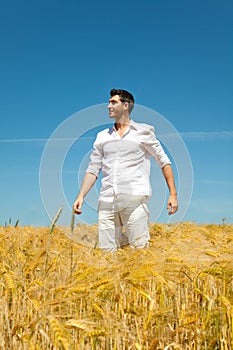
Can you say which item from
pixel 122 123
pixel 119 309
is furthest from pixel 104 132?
pixel 119 309

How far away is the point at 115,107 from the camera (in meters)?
4.45

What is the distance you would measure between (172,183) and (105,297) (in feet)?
7.15

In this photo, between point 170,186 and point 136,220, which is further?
point 170,186

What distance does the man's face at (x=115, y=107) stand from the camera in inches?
175

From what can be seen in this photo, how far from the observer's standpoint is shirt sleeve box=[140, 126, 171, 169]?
4.50m

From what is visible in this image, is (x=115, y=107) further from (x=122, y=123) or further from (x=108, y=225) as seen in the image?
(x=108, y=225)

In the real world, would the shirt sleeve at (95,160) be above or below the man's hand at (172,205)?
above

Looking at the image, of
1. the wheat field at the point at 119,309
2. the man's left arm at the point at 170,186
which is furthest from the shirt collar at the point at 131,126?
the wheat field at the point at 119,309

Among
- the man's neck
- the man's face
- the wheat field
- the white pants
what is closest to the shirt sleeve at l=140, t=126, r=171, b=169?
the man's neck

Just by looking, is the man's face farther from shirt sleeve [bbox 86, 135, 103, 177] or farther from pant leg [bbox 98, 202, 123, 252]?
pant leg [bbox 98, 202, 123, 252]

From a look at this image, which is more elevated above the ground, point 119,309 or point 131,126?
point 131,126

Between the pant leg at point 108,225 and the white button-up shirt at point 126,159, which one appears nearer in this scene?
the white button-up shirt at point 126,159

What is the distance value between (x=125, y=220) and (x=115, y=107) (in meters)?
1.03

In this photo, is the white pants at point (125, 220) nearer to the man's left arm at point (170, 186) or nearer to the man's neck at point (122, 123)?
the man's left arm at point (170, 186)
